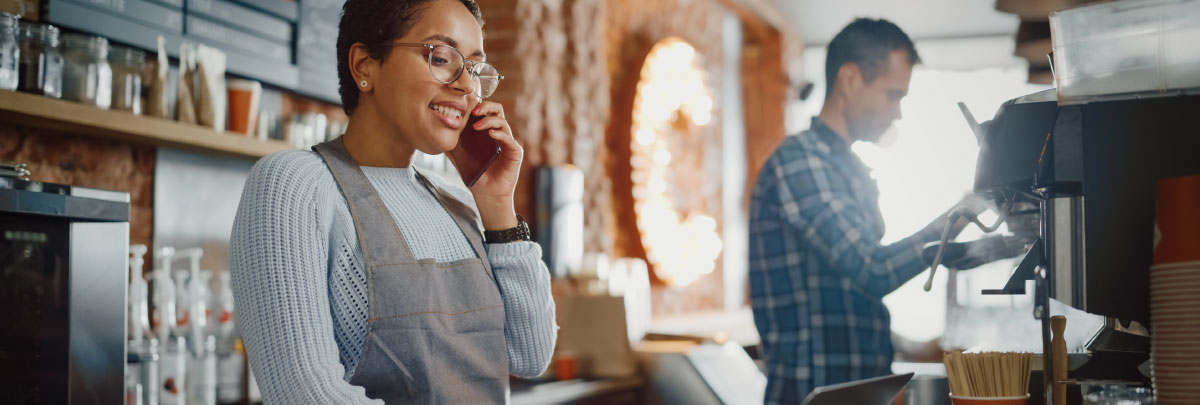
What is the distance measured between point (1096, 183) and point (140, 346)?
1.98 m

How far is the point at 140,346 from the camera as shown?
2320 millimetres

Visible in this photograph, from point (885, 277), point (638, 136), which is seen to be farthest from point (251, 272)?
point (638, 136)

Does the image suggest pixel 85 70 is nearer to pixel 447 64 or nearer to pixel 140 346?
pixel 140 346

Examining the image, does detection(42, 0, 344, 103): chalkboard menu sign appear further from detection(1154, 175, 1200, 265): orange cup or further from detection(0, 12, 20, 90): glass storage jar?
detection(1154, 175, 1200, 265): orange cup

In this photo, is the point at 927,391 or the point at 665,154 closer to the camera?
the point at 927,391

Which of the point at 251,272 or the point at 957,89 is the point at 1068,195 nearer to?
the point at 251,272

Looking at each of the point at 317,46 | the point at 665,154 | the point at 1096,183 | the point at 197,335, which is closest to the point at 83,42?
the point at 197,335

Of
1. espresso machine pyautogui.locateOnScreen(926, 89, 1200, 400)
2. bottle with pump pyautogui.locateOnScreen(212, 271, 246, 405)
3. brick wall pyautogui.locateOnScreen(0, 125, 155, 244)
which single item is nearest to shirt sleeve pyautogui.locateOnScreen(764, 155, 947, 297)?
espresso machine pyautogui.locateOnScreen(926, 89, 1200, 400)

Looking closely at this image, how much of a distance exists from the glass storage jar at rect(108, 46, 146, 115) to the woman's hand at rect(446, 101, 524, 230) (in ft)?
3.74

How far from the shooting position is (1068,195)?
1348 millimetres

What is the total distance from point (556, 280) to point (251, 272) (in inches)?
107

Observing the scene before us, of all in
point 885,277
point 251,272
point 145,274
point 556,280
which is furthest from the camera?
point 556,280

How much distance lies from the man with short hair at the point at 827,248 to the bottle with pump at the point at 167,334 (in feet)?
4.38

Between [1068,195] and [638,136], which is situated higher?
[638,136]
